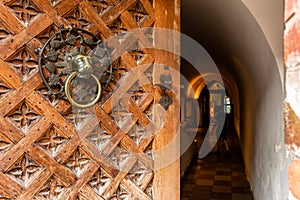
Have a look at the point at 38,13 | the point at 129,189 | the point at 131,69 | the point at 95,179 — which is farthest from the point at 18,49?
the point at 129,189

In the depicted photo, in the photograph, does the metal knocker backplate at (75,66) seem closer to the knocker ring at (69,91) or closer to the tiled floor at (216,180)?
the knocker ring at (69,91)

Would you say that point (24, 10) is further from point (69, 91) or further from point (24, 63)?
point (69, 91)

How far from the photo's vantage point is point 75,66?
0.87 m

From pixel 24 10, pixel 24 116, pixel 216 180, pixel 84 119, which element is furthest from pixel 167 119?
pixel 216 180

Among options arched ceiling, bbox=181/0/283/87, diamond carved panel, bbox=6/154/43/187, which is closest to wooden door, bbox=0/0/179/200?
diamond carved panel, bbox=6/154/43/187

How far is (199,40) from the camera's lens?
110 inches

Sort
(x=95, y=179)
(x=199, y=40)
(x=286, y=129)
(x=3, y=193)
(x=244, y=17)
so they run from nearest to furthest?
(x=286, y=129), (x=3, y=193), (x=95, y=179), (x=244, y=17), (x=199, y=40)

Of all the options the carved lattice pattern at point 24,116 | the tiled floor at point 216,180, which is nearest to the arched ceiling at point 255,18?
the carved lattice pattern at point 24,116

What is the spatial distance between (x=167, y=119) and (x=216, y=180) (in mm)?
2397

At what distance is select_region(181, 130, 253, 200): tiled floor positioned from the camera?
2.64m

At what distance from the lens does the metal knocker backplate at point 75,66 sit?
825 millimetres

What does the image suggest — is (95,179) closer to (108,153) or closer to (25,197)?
(108,153)

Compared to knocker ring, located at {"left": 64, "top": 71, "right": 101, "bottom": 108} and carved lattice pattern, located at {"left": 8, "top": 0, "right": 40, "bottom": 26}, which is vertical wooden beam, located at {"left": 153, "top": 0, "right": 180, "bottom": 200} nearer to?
knocker ring, located at {"left": 64, "top": 71, "right": 101, "bottom": 108}

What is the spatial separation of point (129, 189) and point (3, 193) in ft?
1.41
